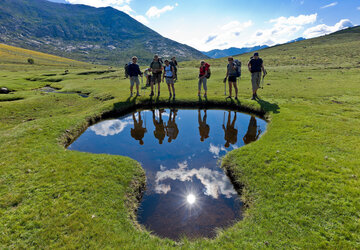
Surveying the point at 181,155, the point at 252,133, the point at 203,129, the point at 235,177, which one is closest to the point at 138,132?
the point at 181,155

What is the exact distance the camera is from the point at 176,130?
49.1ft

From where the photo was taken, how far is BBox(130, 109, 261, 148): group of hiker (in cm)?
1331

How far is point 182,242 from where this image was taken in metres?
5.96

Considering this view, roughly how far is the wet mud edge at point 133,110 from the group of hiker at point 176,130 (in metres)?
1.91

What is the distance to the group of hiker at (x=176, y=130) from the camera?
13.3 meters

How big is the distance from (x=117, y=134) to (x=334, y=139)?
14567 millimetres

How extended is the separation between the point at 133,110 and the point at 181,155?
10.7 m

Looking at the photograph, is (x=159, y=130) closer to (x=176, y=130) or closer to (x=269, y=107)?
(x=176, y=130)

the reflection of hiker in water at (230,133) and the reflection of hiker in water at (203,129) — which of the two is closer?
the reflection of hiker in water at (230,133)

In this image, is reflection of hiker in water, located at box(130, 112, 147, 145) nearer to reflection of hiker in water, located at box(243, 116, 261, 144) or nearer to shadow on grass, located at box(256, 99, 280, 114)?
reflection of hiker in water, located at box(243, 116, 261, 144)

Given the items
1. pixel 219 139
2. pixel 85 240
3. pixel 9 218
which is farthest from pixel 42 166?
pixel 219 139

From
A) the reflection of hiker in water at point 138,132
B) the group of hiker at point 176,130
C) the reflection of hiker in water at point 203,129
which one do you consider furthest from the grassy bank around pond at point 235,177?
the reflection of hiker in water at point 138,132

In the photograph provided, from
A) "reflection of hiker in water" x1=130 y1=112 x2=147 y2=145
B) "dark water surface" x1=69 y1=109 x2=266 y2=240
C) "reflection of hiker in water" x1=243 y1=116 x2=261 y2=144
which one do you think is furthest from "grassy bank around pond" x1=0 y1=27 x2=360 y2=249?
"reflection of hiker in water" x1=130 y1=112 x2=147 y2=145

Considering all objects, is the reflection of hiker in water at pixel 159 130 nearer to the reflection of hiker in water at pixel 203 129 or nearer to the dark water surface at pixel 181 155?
the dark water surface at pixel 181 155
